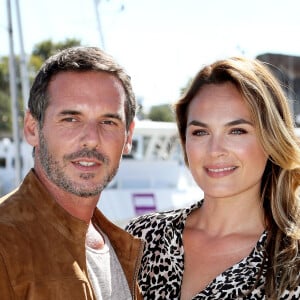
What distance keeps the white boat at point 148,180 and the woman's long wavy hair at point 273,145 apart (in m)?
8.94

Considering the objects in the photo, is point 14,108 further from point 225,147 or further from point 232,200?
point 225,147

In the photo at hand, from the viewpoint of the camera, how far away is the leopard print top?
2.99 meters

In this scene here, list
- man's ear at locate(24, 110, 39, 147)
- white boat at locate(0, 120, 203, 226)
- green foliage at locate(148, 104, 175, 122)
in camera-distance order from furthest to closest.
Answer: green foliage at locate(148, 104, 175, 122)
white boat at locate(0, 120, 203, 226)
man's ear at locate(24, 110, 39, 147)

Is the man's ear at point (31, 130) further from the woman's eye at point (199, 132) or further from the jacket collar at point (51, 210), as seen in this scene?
the woman's eye at point (199, 132)

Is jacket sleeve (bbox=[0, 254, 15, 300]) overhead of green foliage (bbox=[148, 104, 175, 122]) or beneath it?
overhead

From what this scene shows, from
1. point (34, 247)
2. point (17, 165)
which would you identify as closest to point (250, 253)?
point (34, 247)

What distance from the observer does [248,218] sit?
3.39 meters

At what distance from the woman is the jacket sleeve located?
1247 millimetres

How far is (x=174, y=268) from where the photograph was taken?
10.6ft

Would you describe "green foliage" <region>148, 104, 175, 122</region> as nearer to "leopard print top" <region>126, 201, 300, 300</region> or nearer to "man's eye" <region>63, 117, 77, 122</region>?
"leopard print top" <region>126, 201, 300, 300</region>

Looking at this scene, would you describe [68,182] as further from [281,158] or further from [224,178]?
[281,158]

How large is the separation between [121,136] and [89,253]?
0.51 meters

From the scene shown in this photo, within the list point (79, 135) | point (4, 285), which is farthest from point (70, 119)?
point (4, 285)

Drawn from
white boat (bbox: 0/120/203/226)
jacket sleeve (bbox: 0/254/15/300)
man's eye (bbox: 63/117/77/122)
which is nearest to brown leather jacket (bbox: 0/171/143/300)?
jacket sleeve (bbox: 0/254/15/300)
